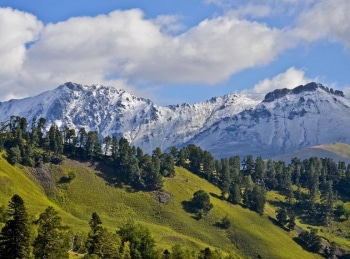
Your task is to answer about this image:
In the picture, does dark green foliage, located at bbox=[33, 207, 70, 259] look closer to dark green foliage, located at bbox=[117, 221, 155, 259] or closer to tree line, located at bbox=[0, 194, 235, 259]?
tree line, located at bbox=[0, 194, 235, 259]

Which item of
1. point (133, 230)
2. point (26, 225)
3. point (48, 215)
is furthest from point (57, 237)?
point (133, 230)

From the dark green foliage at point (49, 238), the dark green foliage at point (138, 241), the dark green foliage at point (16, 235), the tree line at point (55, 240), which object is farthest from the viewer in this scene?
the dark green foliage at point (138, 241)

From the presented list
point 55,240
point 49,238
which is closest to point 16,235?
point 49,238

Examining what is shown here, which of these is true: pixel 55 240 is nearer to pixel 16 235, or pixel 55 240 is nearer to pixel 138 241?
pixel 16 235

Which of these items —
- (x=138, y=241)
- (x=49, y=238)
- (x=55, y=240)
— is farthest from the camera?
(x=138, y=241)

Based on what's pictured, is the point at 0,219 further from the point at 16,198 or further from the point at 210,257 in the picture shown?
the point at 16,198

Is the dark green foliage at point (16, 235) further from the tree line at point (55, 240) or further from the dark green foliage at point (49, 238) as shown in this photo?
the dark green foliage at point (49, 238)

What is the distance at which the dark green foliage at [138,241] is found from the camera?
5838 inches

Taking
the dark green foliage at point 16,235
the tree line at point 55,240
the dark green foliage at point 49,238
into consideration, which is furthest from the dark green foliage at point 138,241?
the dark green foliage at point 16,235

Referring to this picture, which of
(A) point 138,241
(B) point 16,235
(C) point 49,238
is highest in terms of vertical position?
(B) point 16,235

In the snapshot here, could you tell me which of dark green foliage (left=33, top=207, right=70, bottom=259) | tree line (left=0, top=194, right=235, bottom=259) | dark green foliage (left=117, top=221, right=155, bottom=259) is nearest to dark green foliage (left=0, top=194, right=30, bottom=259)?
tree line (left=0, top=194, right=235, bottom=259)

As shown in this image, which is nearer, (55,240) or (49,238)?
(49,238)

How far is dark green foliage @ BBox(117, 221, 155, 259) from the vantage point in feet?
487

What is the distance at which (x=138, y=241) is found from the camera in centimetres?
15075
